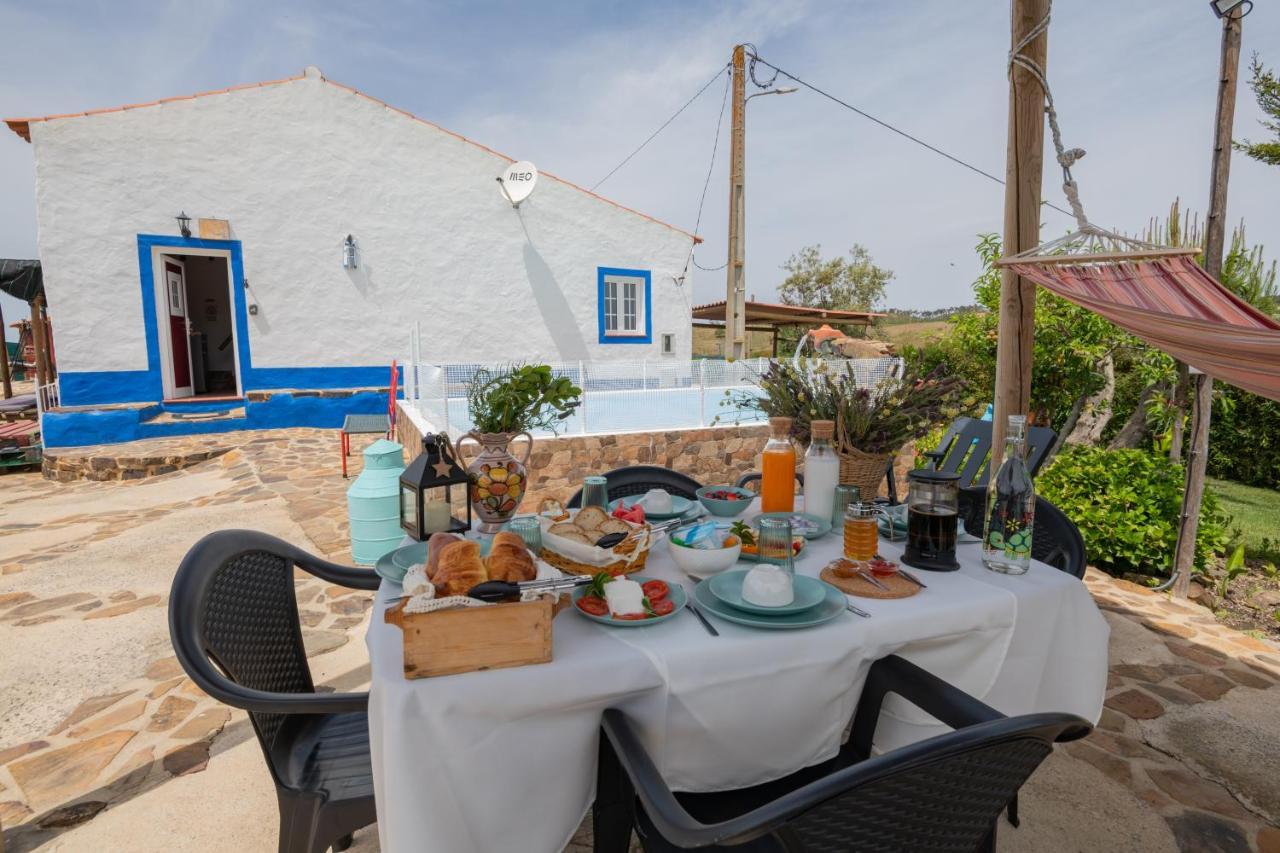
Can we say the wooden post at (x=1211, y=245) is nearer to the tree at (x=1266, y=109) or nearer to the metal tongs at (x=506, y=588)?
the metal tongs at (x=506, y=588)

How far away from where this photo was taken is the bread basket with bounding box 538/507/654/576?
4.09ft

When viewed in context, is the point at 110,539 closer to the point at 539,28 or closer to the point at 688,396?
the point at 688,396

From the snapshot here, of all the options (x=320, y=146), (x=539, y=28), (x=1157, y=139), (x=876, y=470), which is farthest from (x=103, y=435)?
(x=1157, y=139)

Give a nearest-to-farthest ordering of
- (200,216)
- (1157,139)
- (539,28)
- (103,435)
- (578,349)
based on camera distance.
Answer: (1157,139) → (103,435) → (200,216) → (539,28) → (578,349)

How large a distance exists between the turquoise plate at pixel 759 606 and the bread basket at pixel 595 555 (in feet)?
0.56

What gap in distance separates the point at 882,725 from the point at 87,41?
35.0ft

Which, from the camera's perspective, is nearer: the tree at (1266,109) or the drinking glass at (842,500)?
the drinking glass at (842,500)

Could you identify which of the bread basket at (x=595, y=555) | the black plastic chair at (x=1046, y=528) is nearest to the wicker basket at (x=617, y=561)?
the bread basket at (x=595, y=555)

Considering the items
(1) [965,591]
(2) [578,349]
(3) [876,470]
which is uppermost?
(2) [578,349]

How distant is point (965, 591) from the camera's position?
1239mm

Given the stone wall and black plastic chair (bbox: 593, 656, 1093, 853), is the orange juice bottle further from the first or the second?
the stone wall

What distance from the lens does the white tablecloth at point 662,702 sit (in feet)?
2.90

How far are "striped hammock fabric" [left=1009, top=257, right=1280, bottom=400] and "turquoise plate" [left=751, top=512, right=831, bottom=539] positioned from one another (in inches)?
60.6

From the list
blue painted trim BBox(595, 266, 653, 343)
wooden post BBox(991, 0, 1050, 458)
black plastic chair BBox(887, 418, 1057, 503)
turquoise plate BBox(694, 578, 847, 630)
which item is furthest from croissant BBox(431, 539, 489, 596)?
blue painted trim BBox(595, 266, 653, 343)
